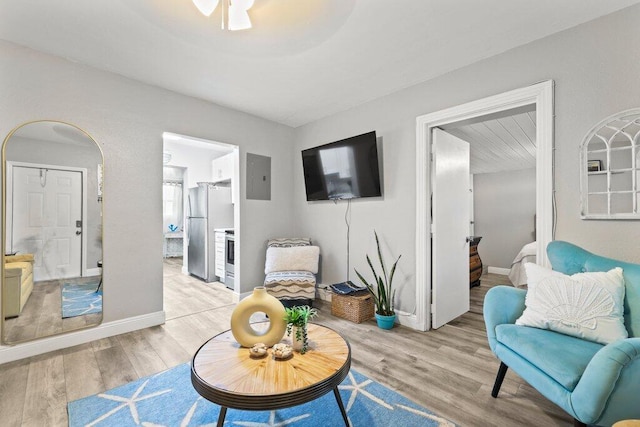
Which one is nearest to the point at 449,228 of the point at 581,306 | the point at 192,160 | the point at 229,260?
the point at 581,306

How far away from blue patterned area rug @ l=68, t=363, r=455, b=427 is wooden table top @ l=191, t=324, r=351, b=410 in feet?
1.29

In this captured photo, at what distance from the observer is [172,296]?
406 cm

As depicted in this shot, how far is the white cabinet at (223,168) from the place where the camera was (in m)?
5.19

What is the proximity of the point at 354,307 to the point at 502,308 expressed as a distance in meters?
1.54

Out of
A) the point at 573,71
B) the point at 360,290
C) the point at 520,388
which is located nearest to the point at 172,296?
the point at 360,290

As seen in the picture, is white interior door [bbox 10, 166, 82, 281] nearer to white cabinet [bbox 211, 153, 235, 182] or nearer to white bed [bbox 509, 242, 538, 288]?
white cabinet [bbox 211, 153, 235, 182]

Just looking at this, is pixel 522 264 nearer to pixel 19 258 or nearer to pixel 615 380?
pixel 615 380

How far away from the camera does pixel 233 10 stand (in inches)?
65.6

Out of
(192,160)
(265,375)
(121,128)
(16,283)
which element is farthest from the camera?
(192,160)

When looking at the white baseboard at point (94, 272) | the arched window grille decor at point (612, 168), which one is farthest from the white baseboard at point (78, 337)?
the arched window grille decor at point (612, 168)

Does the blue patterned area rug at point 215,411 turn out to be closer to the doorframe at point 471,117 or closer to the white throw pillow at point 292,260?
the doorframe at point 471,117

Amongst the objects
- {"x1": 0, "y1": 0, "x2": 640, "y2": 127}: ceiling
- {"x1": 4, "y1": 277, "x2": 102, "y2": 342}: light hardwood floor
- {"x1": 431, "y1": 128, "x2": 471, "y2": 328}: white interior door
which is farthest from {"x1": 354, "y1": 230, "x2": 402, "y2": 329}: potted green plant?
{"x1": 4, "y1": 277, "x2": 102, "y2": 342}: light hardwood floor

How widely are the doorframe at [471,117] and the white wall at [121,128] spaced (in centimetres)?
239

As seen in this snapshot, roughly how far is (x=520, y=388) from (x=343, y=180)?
2.44 m
